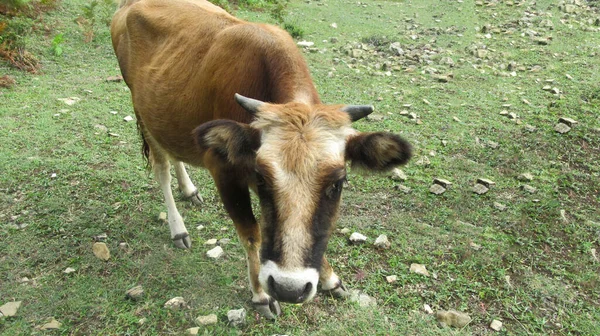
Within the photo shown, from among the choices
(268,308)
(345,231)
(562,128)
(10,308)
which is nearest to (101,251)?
(10,308)

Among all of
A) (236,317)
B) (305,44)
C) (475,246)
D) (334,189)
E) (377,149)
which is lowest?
(475,246)

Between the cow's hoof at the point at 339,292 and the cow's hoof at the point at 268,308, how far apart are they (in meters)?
0.49

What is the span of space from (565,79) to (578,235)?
191 inches

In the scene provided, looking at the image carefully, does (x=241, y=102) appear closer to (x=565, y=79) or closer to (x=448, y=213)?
(x=448, y=213)

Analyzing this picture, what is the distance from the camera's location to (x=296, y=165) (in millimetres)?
2861

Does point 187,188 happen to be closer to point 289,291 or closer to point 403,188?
point 403,188

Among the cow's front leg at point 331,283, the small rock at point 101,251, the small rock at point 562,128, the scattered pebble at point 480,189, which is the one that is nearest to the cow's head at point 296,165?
the cow's front leg at point 331,283

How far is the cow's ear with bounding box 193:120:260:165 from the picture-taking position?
10.2ft

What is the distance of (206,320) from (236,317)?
0.26 m

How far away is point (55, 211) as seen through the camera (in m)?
5.26

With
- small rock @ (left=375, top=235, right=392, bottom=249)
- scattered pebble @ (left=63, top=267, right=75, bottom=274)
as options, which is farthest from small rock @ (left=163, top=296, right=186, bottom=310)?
small rock @ (left=375, top=235, right=392, bottom=249)

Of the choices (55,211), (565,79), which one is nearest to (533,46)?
(565,79)

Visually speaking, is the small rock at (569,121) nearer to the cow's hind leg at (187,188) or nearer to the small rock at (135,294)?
the cow's hind leg at (187,188)

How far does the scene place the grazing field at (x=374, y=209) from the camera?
13.5 ft
